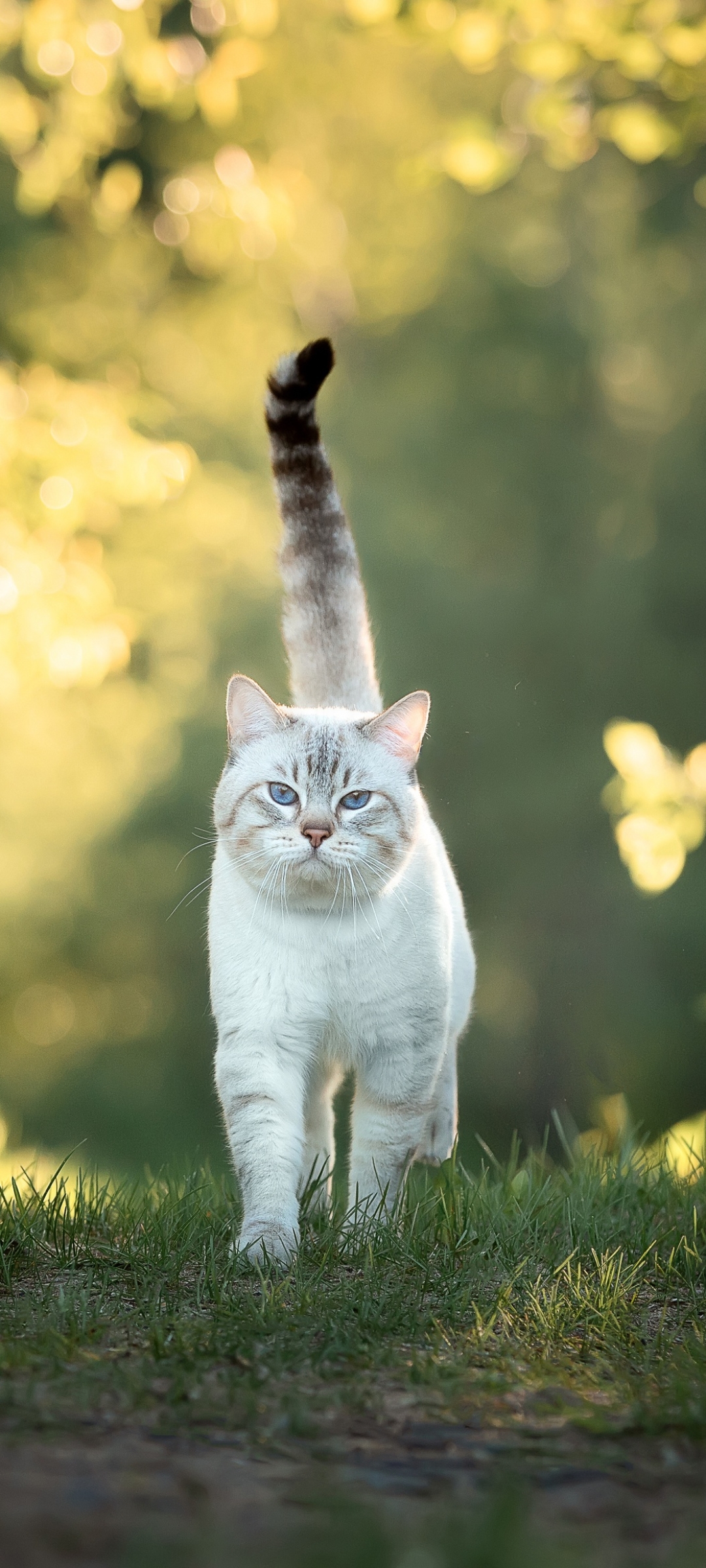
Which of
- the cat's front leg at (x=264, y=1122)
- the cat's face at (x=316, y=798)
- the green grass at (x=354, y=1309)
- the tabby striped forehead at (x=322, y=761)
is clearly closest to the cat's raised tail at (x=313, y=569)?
the cat's face at (x=316, y=798)

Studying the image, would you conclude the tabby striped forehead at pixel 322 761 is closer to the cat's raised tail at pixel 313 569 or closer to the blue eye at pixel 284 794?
the blue eye at pixel 284 794

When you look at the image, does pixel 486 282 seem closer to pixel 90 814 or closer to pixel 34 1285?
pixel 90 814

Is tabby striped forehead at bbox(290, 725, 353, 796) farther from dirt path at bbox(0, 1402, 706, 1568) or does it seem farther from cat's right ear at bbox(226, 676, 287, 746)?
dirt path at bbox(0, 1402, 706, 1568)

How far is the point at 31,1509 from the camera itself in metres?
1.30

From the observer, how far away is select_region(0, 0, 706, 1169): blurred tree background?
6.11 meters

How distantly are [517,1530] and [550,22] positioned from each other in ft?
13.0

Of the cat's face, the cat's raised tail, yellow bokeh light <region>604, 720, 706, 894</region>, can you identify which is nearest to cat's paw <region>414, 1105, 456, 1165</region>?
the cat's face

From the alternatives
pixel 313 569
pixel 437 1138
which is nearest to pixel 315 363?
pixel 313 569

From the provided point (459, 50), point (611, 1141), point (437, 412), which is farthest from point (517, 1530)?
point (437, 412)

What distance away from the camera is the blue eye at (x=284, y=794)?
277cm

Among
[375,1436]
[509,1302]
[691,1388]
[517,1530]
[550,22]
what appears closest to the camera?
[517,1530]

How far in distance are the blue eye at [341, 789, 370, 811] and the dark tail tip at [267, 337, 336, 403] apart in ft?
3.12

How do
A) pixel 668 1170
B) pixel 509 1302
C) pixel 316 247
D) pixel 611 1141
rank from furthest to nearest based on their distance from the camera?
pixel 316 247
pixel 611 1141
pixel 668 1170
pixel 509 1302

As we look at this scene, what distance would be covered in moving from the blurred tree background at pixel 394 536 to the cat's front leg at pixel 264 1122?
286 cm
